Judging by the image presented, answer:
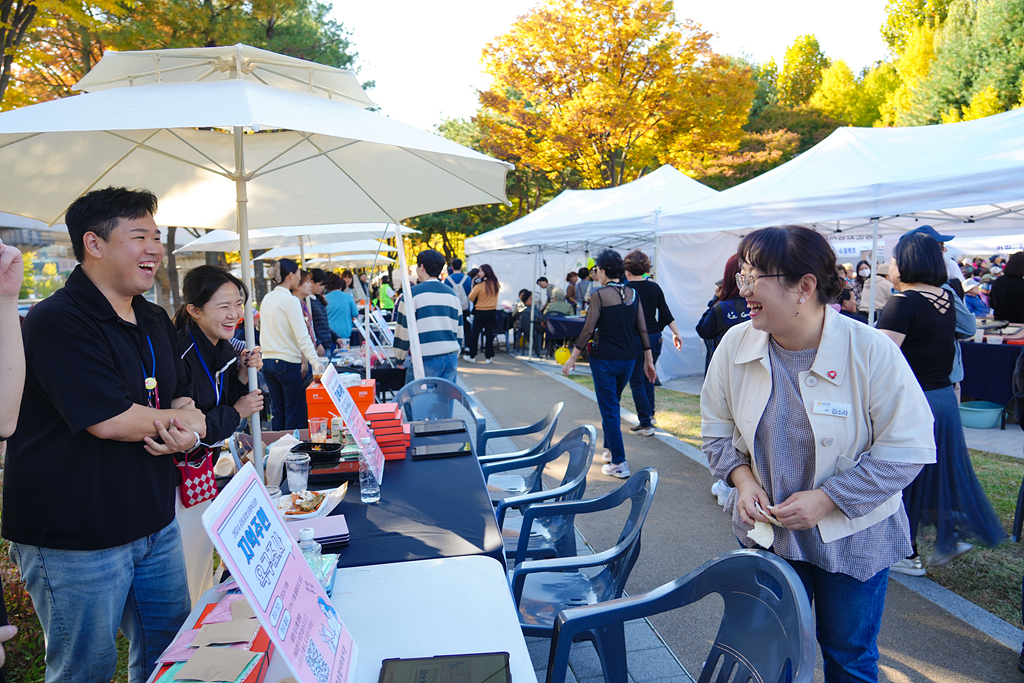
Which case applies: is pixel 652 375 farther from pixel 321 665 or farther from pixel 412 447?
pixel 321 665

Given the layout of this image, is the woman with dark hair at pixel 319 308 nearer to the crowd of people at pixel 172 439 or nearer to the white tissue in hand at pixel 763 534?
the crowd of people at pixel 172 439

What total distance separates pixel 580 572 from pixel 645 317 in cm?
369

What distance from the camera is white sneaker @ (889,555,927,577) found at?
11.7 feet

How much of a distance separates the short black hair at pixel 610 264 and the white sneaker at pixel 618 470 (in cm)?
169

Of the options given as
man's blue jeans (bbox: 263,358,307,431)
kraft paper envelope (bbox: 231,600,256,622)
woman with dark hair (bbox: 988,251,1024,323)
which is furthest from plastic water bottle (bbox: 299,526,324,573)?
woman with dark hair (bbox: 988,251,1024,323)

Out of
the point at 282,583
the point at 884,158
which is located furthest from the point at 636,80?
the point at 282,583

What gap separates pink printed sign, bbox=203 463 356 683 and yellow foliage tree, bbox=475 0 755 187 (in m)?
17.5

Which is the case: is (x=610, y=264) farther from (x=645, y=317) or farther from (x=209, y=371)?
(x=209, y=371)

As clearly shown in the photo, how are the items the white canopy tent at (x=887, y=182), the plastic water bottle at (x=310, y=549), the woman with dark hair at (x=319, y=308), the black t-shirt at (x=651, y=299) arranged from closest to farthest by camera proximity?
the plastic water bottle at (x=310, y=549) < the white canopy tent at (x=887, y=182) < the black t-shirt at (x=651, y=299) < the woman with dark hair at (x=319, y=308)

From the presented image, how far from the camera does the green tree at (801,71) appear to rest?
131ft

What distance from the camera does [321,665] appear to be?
4.29 ft

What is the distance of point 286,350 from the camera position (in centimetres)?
609

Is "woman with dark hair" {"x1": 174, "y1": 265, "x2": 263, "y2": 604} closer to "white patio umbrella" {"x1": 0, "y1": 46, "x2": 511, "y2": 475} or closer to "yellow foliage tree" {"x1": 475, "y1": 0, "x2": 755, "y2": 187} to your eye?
"white patio umbrella" {"x1": 0, "y1": 46, "x2": 511, "y2": 475}

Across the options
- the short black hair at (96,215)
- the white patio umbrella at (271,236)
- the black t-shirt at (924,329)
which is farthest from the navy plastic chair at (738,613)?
the white patio umbrella at (271,236)
